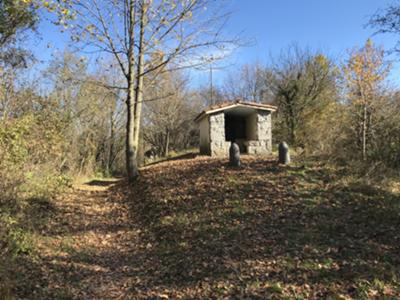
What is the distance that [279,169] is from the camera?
8297 millimetres

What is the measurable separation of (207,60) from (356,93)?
5913mm

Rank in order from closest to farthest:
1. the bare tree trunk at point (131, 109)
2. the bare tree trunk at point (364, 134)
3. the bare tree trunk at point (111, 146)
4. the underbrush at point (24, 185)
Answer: the underbrush at point (24, 185)
the bare tree trunk at point (364, 134)
the bare tree trunk at point (131, 109)
the bare tree trunk at point (111, 146)

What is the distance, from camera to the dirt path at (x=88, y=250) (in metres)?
3.89

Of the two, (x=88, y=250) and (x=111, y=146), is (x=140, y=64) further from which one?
(x=111, y=146)

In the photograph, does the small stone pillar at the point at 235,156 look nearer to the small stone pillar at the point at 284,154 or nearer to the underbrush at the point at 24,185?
the small stone pillar at the point at 284,154

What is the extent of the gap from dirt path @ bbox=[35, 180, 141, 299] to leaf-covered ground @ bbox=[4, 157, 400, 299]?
19 mm

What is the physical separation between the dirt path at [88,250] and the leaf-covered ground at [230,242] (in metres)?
0.02

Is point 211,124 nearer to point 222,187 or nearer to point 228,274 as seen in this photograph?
point 222,187

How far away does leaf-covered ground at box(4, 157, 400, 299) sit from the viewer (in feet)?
12.1

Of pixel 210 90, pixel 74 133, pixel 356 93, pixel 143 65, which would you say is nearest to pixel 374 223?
pixel 356 93

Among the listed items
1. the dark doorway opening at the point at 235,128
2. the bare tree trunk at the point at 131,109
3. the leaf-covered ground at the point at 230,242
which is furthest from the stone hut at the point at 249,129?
the leaf-covered ground at the point at 230,242

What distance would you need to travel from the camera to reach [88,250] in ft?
16.8

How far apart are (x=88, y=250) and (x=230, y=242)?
2522 mm

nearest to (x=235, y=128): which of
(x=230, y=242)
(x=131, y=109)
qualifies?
(x=131, y=109)
